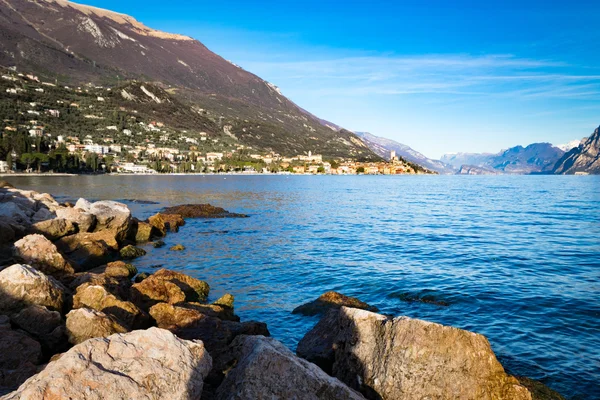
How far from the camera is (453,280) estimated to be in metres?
20.1

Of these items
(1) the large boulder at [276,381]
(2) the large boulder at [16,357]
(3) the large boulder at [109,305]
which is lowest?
(3) the large boulder at [109,305]

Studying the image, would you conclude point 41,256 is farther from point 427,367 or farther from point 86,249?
point 427,367

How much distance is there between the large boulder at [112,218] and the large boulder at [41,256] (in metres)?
10.7

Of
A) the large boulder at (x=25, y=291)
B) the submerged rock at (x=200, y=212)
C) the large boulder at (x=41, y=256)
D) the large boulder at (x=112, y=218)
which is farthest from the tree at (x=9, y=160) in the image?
the large boulder at (x=25, y=291)

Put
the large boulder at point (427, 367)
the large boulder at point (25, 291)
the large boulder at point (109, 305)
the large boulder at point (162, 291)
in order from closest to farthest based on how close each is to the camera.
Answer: the large boulder at point (427, 367), the large boulder at point (25, 291), the large boulder at point (109, 305), the large boulder at point (162, 291)

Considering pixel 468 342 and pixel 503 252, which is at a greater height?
pixel 468 342

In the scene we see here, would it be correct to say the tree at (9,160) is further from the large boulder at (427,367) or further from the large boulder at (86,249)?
the large boulder at (427,367)

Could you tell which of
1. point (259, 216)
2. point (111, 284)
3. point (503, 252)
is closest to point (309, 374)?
point (111, 284)

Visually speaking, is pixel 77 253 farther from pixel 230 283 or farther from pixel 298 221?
pixel 298 221

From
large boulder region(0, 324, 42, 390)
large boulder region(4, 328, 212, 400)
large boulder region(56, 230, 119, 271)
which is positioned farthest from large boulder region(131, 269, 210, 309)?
large boulder region(4, 328, 212, 400)

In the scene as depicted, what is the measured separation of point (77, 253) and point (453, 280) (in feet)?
63.4

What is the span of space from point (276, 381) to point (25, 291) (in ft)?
26.7

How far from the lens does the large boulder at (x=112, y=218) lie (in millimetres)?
26458

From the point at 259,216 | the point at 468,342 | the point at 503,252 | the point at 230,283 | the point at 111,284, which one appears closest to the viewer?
the point at 468,342
